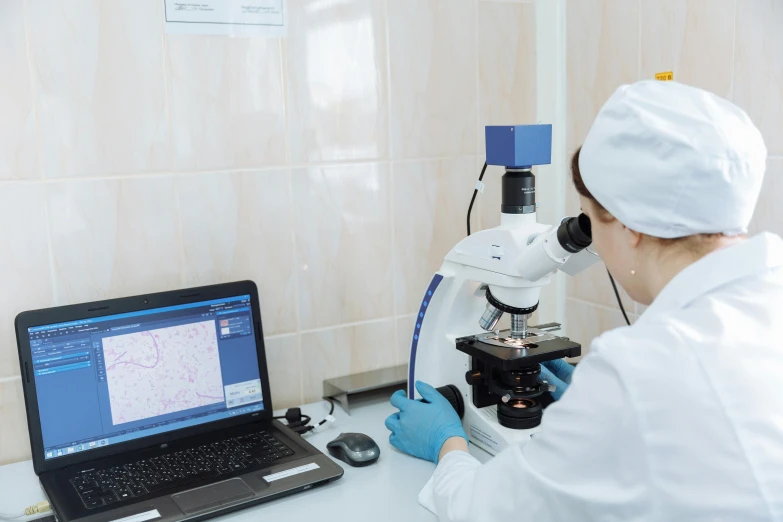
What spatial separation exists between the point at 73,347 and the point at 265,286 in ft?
1.39

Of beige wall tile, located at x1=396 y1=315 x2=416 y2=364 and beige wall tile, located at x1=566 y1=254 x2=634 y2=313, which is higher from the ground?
beige wall tile, located at x1=566 y1=254 x2=634 y2=313

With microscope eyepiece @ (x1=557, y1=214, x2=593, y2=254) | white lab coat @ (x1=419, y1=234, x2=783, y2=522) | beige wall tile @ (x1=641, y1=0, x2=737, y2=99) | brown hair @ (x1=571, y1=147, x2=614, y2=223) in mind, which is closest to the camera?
white lab coat @ (x1=419, y1=234, x2=783, y2=522)

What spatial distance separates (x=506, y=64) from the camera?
1855mm

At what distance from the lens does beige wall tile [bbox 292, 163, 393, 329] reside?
65.2 inches

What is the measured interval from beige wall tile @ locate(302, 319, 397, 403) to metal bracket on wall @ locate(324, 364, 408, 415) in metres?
0.03

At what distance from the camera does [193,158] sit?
152cm

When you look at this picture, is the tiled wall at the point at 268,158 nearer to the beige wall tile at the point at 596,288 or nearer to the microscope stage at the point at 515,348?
the beige wall tile at the point at 596,288

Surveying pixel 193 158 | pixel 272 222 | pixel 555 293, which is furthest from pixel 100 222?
pixel 555 293

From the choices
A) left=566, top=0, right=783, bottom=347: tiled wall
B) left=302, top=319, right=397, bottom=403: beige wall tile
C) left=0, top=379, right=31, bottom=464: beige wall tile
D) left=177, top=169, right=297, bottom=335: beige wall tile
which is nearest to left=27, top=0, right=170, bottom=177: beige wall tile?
left=177, top=169, right=297, bottom=335: beige wall tile

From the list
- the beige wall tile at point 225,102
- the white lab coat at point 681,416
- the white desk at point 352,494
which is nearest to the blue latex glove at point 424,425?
the white desk at point 352,494

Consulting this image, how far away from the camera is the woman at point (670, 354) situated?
0.79 m

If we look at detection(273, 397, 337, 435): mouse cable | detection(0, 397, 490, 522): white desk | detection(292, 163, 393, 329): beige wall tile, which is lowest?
detection(0, 397, 490, 522): white desk

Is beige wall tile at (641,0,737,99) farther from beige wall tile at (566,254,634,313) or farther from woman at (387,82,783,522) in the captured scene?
woman at (387,82,783,522)

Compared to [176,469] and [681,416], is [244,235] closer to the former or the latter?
[176,469]
